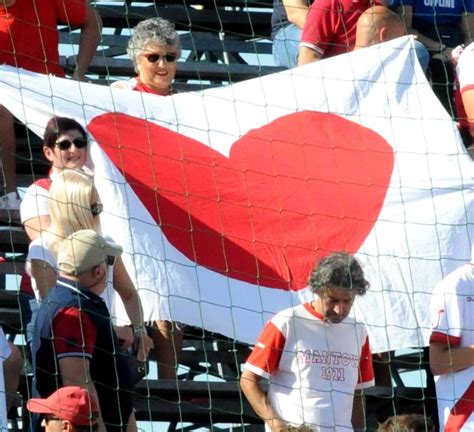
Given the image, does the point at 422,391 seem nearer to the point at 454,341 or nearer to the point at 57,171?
the point at 454,341

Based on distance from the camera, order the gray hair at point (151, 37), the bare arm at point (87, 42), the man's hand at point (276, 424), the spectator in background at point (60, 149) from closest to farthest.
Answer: the man's hand at point (276, 424) < the spectator in background at point (60, 149) < the gray hair at point (151, 37) < the bare arm at point (87, 42)

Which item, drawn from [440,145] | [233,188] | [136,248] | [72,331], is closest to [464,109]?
[440,145]

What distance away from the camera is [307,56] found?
9.08 meters

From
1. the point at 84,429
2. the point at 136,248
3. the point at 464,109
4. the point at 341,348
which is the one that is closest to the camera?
the point at 84,429

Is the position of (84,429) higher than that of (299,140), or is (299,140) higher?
(299,140)

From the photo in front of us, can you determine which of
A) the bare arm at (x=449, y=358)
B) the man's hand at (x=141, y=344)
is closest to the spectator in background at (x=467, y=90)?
Answer: the bare arm at (x=449, y=358)

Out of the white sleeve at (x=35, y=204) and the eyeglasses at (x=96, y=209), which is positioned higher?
the white sleeve at (x=35, y=204)

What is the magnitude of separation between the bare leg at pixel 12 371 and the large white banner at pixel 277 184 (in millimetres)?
670

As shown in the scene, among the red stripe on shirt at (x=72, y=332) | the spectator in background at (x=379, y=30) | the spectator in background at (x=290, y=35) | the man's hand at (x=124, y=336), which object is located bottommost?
the red stripe on shirt at (x=72, y=332)

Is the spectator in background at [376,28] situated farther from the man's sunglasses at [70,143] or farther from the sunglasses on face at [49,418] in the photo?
the sunglasses on face at [49,418]

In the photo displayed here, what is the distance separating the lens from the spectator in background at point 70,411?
21.1ft

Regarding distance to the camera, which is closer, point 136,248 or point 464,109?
point 136,248

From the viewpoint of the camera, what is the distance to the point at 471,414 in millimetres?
7438

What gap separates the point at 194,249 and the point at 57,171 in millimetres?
685
